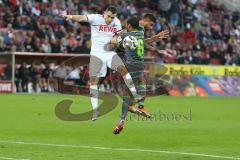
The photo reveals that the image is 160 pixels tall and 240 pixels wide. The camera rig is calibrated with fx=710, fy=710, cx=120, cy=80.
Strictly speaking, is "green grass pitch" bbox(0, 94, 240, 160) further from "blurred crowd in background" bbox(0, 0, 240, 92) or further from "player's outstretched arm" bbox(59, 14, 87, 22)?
"blurred crowd in background" bbox(0, 0, 240, 92)

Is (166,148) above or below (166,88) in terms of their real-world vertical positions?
above

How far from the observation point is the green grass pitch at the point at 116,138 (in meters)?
11.4

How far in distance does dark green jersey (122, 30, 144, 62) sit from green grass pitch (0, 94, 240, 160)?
1.62 m

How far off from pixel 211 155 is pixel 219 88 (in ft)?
93.0

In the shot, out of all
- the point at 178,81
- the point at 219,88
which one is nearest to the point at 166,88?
the point at 178,81

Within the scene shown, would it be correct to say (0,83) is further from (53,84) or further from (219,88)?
(219,88)

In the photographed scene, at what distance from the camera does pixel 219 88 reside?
39.4 meters

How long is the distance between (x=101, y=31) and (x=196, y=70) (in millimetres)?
23240

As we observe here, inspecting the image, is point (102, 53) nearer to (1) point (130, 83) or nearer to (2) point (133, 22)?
(1) point (130, 83)

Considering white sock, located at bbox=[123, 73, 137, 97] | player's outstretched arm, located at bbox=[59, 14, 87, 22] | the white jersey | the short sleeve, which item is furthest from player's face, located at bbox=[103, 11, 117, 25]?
white sock, located at bbox=[123, 73, 137, 97]

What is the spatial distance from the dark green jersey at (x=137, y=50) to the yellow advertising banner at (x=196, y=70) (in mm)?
20741

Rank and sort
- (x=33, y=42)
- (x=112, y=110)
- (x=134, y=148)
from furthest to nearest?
(x=33, y=42) → (x=112, y=110) → (x=134, y=148)

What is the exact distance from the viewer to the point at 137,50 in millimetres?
15938

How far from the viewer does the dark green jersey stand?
51.5 feet
